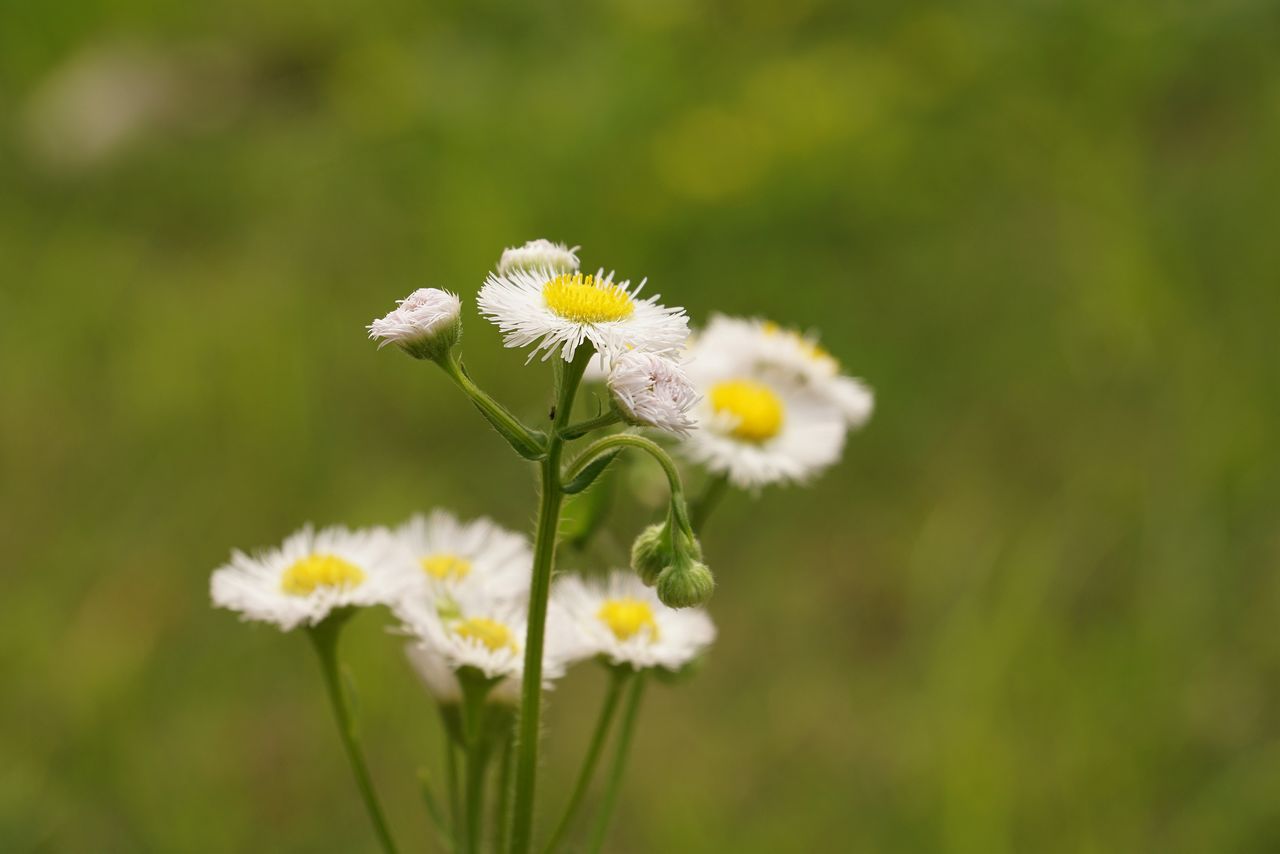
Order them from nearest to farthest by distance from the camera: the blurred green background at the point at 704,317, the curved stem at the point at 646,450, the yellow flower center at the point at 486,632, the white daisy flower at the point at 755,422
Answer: the curved stem at the point at 646,450
the yellow flower center at the point at 486,632
the white daisy flower at the point at 755,422
the blurred green background at the point at 704,317

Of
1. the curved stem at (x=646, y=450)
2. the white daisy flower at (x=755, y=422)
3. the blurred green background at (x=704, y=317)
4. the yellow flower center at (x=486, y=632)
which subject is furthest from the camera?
the blurred green background at (x=704, y=317)

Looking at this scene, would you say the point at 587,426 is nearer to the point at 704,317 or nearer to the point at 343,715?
the point at 343,715

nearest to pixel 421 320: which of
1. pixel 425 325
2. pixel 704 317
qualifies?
pixel 425 325

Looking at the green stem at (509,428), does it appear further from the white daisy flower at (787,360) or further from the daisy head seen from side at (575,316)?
the white daisy flower at (787,360)

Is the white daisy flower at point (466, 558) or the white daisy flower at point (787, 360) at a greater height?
the white daisy flower at point (787, 360)

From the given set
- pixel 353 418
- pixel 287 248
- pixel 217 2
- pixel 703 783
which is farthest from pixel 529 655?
pixel 217 2

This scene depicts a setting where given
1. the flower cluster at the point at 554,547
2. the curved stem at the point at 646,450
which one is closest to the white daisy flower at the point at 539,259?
the flower cluster at the point at 554,547
